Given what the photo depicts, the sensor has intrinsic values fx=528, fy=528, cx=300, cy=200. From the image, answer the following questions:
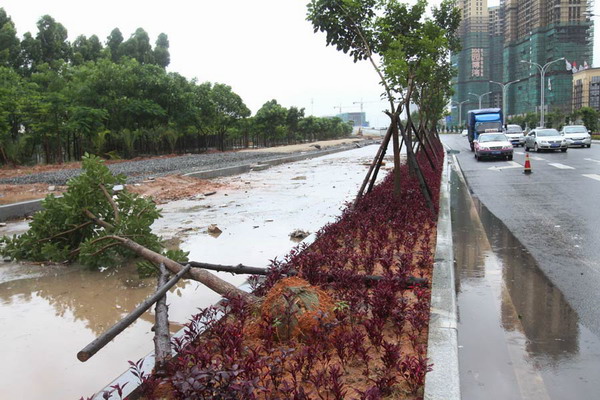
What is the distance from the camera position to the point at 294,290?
411 cm

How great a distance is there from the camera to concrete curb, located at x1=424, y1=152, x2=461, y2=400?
319cm

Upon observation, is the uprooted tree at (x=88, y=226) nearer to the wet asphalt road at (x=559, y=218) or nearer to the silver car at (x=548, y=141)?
the wet asphalt road at (x=559, y=218)

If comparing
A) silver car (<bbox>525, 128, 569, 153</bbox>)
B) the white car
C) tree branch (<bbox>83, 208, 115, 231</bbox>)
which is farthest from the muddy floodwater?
silver car (<bbox>525, 128, 569, 153</bbox>)

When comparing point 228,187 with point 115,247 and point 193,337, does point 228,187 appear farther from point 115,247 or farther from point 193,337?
point 193,337

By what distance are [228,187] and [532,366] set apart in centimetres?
1418

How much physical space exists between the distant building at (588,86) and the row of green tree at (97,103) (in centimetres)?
5265

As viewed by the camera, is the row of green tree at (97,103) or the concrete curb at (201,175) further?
the row of green tree at (97,103)

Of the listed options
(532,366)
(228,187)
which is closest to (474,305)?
(532,366)

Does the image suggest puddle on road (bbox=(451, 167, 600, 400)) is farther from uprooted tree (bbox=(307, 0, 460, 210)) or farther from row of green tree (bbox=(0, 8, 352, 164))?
row of green tree (bbox=(0, 8, 352, 164))

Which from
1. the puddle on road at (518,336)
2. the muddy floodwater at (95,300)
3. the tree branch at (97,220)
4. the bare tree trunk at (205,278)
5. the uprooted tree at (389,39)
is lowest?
the puddle on road at (518,336)

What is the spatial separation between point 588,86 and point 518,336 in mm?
84121

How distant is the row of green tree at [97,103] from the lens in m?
27.0

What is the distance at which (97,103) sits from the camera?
33250 millimetres

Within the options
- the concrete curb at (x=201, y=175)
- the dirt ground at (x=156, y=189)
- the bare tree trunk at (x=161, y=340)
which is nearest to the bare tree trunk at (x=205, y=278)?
the bare tree trunk at (x=161, y=340)
